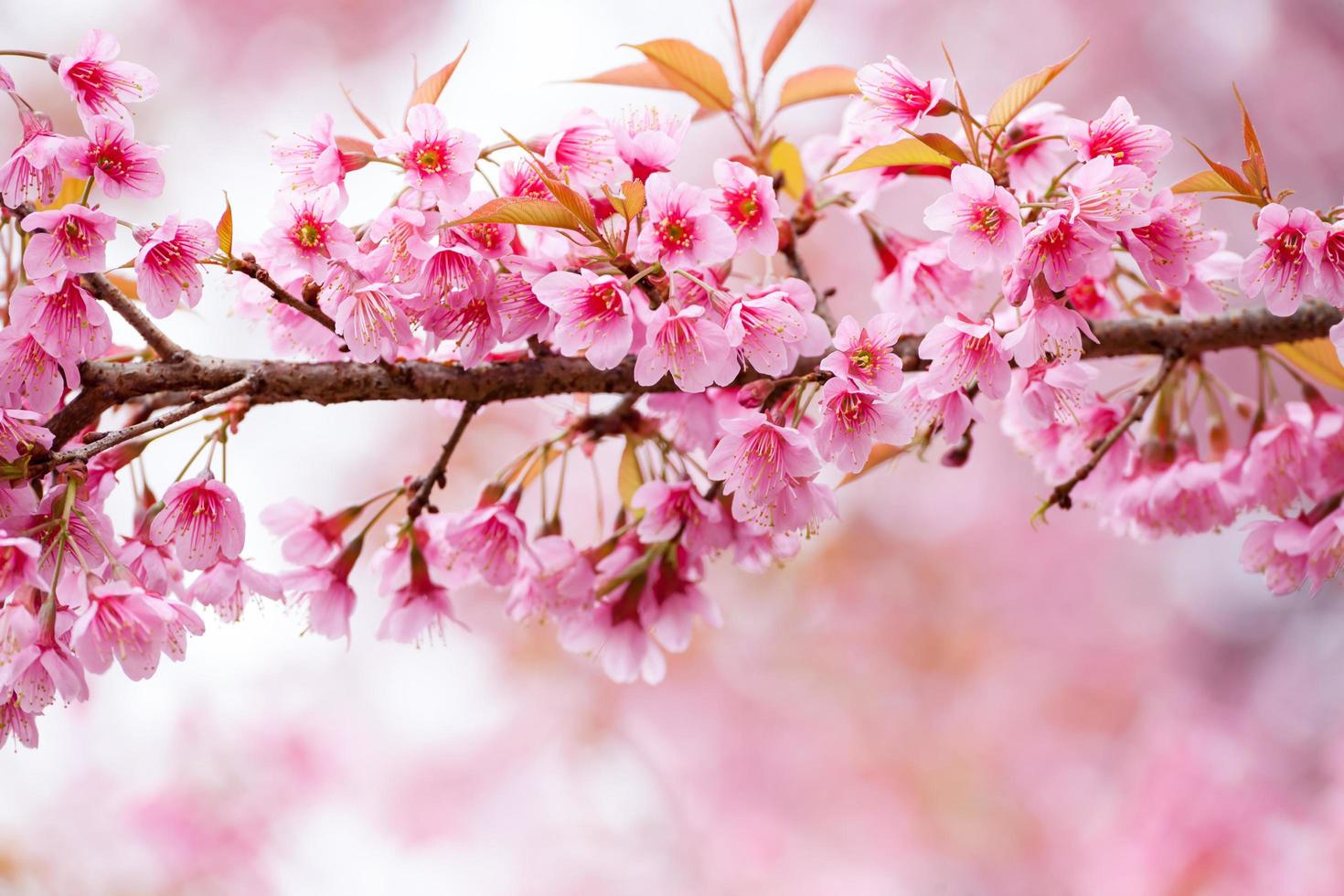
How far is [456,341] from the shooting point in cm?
71

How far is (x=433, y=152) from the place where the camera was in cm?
66

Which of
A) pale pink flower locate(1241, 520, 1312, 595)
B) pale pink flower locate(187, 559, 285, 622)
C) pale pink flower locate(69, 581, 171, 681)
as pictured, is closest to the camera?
pale pink flower locate(69, 581, 171, 681)

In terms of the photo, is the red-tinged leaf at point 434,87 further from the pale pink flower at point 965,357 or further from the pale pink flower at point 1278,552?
the pale pink flower at point 1278,552

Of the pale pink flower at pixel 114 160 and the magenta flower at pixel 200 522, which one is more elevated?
the pale pink flower at pixel 114 160

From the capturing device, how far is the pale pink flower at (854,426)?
2.15 ft

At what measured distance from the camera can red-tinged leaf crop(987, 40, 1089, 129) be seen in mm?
678

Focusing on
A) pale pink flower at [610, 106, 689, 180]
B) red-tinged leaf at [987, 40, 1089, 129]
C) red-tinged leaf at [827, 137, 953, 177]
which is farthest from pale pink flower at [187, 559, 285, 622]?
red-tinged leaf at [987, 40, 1089, 129]

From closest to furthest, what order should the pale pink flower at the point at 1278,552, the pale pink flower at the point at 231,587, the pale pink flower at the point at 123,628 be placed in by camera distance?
the pale pink flower at the point at 123,628 < the pale pink flower at the point at 231,587 < the pale pink flower at the point at 1278,552

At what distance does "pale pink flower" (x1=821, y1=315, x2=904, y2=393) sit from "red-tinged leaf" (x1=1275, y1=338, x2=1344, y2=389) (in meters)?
0.45

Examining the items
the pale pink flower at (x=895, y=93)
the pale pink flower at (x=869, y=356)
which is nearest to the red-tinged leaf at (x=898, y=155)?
the pale pink flower at (x=895, y=93)

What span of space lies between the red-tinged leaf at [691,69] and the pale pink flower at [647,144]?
0.09 meters

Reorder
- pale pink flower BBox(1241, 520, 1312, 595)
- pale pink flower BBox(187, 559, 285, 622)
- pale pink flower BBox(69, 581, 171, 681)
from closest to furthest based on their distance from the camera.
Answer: pale pink flower BBox(69, 581, 171, 681), pale pink flower BBox(187, 559, 285, 622), pale pink flower BBox(1241, 520, 1312, 595)

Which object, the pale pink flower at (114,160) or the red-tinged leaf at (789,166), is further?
the red-tinged leaf at (789,166)

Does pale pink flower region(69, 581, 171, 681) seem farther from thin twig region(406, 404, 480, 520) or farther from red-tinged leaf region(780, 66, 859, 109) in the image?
red-tinged leaf region(780, 66, 859, 109)
